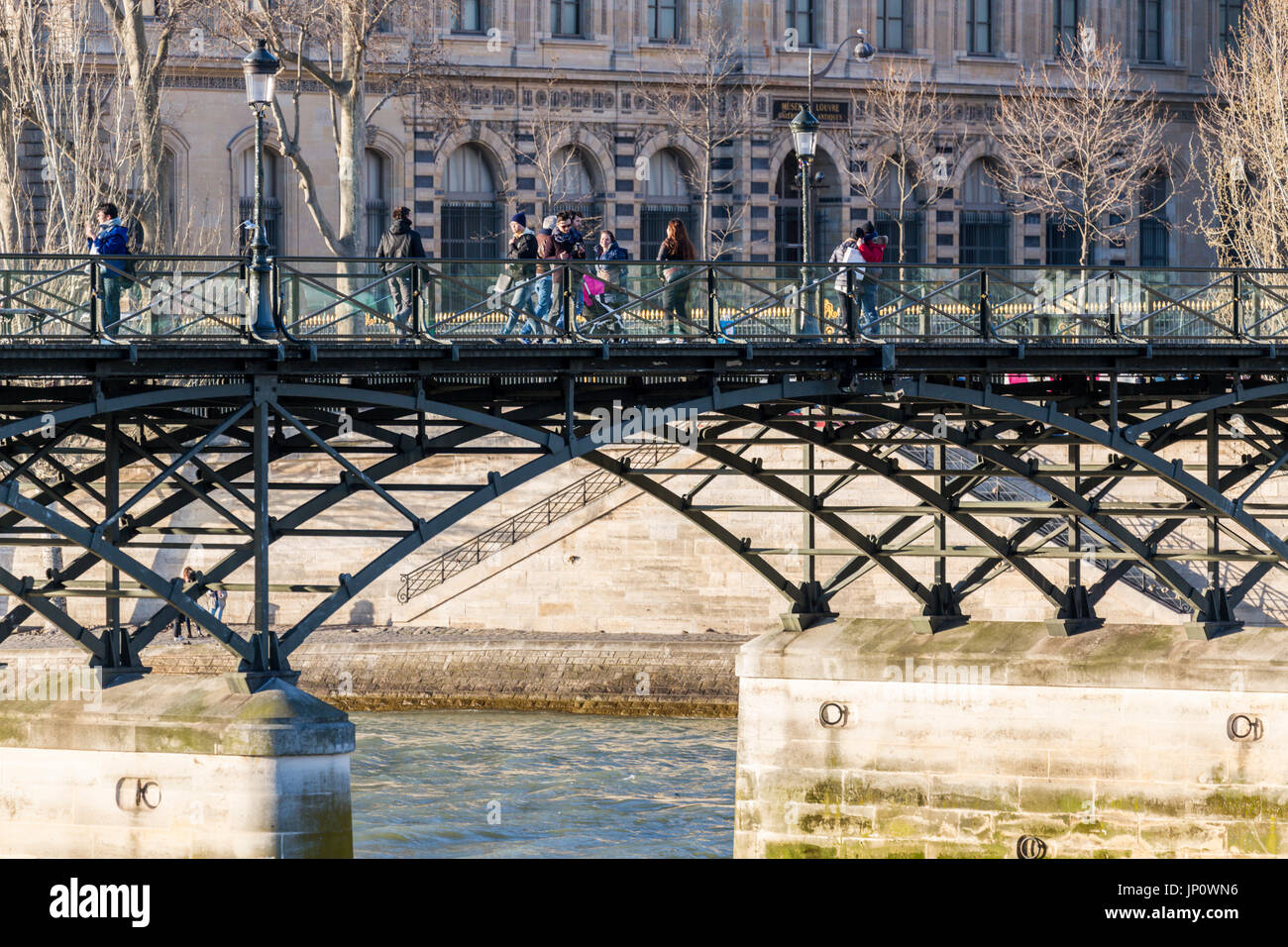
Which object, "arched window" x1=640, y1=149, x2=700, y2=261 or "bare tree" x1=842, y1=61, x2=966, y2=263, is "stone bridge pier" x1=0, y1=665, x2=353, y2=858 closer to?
"arched window" x1=640, y1=149, x2=700, y2=261

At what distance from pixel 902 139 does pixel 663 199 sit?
5.58 meters

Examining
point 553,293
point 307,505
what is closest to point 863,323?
point 553,293

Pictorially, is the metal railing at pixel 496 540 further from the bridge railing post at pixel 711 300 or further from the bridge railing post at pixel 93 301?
the bridge railing post at pixel 93 301

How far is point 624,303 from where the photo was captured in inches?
949

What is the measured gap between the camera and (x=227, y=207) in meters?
53.8

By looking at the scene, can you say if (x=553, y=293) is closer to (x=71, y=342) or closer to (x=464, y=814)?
(x=71, y=342)

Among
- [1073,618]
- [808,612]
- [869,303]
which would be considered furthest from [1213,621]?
[869,303]

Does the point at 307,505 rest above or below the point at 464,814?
above

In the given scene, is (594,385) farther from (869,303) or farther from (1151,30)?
(1151,30)

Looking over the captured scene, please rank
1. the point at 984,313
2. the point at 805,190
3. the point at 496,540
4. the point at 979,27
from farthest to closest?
the point at 979,27 < the point at 496,540 < the point at 984,313 < the point at 805,190

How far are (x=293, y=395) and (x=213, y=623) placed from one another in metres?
2.15

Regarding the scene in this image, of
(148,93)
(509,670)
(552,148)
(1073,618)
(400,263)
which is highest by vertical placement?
(148,93)

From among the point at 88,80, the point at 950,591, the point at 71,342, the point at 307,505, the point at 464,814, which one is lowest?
the point at 464,814

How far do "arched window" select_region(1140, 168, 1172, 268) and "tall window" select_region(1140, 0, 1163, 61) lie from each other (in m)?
2.88
